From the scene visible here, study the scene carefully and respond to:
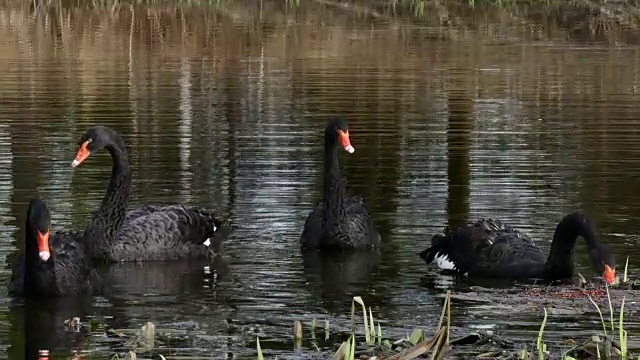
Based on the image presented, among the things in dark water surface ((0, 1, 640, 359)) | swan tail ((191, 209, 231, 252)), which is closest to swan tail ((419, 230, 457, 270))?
dark water surface ((0, 1, 640, 359))

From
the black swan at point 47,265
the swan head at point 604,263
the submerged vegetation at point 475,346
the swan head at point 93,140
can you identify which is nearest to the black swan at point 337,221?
the swan head at point 93,140

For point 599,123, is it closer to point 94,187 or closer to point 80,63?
point 94,187

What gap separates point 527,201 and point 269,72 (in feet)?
39.2

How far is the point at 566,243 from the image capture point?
10984mm

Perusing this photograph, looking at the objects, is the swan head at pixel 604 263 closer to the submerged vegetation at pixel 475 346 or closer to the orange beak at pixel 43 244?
the submerged vegetation at pixel 475 346

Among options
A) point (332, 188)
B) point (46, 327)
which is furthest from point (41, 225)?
point (332, 188)

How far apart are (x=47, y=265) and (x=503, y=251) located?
3.45 m

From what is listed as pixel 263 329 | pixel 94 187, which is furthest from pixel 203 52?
pixel 263 329

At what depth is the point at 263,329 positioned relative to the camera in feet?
30.7

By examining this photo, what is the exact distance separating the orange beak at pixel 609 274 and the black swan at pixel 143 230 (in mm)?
3437

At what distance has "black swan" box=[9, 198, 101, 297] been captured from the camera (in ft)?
32.8

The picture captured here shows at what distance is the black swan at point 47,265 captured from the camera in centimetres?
1000

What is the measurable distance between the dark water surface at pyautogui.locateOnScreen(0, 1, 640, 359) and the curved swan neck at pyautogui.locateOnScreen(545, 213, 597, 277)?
0.81m

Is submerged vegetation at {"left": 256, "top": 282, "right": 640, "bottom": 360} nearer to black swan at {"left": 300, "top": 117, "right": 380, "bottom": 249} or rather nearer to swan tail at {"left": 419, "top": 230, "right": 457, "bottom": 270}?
swan tail at {"left": 419, "top": 230, "right": 457, "bottom": 270}
